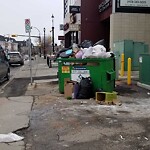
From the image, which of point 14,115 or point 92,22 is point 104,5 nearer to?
point 92,22

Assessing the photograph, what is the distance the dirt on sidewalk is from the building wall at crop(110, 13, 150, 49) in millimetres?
13788

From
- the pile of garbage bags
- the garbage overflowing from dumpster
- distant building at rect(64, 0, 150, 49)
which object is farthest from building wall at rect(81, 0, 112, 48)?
the garbage overflowing from dumpster

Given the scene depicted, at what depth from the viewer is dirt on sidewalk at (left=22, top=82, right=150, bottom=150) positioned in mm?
5990

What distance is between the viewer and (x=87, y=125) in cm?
729

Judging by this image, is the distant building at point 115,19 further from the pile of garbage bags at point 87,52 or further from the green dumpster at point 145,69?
the pile of garbage bags at point 87,52

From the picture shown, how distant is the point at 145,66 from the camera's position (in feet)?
44.0

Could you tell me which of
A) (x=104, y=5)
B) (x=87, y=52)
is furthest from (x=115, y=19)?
(x=87, y=52)

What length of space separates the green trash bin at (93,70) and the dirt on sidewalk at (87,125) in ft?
2.50

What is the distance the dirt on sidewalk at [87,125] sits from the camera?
5.99 m

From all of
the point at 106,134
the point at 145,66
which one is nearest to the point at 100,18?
the point at 145,66

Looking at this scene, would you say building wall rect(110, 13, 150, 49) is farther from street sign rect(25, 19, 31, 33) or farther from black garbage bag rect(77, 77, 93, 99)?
black garbage bag rect(77, 77, 93, 99)

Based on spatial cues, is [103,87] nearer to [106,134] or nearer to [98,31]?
[106,134]

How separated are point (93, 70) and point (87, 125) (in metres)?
3.98

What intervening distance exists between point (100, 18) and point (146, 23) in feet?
20.4
